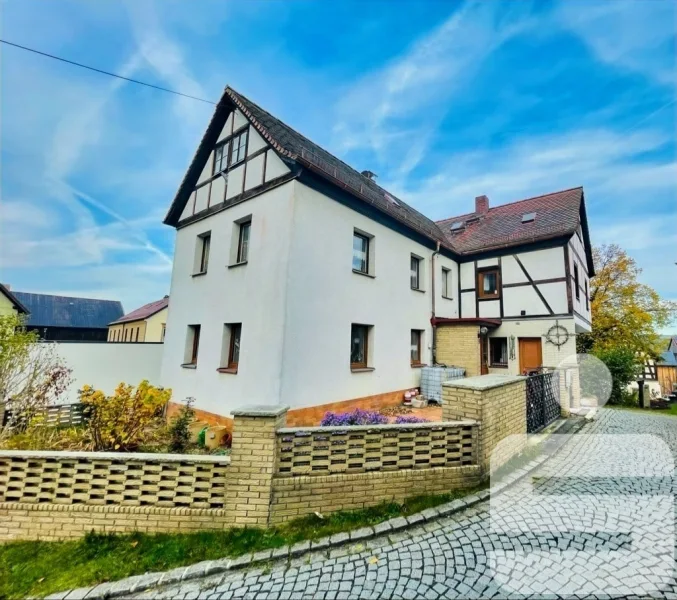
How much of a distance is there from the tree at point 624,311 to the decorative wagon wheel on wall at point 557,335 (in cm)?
1044

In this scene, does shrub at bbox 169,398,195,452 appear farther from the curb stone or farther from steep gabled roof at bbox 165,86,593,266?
steep gabled roof at bbox 165,86,593,266

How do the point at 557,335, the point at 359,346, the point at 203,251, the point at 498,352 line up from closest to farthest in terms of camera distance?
the point at 359,346 < the point at 203,251 < the point at 557,335 < the point at 498,352

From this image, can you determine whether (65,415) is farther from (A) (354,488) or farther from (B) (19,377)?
(A) (354,488)

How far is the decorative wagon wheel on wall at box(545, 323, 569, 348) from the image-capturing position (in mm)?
10266

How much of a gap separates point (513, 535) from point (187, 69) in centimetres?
1091

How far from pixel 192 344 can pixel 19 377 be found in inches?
140

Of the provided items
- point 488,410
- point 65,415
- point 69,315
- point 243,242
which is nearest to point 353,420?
point 488,410

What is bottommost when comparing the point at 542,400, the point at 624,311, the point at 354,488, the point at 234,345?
the point at 354,488

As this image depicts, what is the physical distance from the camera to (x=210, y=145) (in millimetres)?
9711

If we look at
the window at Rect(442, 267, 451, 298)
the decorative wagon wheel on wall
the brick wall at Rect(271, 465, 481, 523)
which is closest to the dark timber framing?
the decorative wagon wheel on wall

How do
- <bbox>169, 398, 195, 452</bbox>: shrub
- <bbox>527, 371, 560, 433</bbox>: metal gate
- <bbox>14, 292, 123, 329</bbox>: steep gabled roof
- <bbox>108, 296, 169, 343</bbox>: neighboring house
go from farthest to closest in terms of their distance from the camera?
<bbox>14, 292, 123, 329</bbox>: steep gabled roof, <bbox>108, 296, 169, 343</bbox>: neighboring house, <bbox>527, 371, 560, 433</bbox>: metal gate, <bbox>169, 398, 195, 452</bbox>: shrub

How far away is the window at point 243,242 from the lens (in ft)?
27.3

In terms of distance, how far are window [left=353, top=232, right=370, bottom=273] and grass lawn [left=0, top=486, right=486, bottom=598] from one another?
628 centimetres

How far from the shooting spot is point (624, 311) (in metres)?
19.0
